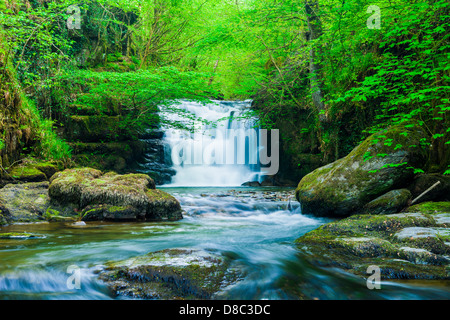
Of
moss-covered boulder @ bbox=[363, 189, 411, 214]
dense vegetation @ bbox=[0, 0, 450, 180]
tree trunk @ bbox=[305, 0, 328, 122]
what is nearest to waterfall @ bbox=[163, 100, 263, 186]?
→ dense vegetation @ bbox=[0, 0, 450, 180]

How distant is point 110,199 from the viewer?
5645 millimetres

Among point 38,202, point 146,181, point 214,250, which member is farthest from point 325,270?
point 38,202

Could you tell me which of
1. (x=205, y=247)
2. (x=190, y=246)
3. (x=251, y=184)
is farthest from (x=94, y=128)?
(x=205, y=247)

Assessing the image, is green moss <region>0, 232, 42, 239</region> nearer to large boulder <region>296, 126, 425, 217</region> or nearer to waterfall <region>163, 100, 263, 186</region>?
large boulder <region>296, 126, 425, 217</region>

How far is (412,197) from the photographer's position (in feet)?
17.1

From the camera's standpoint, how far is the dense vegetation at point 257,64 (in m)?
5.72

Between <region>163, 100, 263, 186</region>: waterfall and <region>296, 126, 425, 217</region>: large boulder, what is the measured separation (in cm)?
683

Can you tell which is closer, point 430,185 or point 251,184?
point 430,185

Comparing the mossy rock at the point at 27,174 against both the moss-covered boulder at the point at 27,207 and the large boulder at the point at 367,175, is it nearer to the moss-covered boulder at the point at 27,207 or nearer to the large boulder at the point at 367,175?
the moss-covered boulder at the point at 27,207

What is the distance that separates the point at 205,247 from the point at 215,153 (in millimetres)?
9816

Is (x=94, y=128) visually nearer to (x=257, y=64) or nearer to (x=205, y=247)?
(x=257, y=64)

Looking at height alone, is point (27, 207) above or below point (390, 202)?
below

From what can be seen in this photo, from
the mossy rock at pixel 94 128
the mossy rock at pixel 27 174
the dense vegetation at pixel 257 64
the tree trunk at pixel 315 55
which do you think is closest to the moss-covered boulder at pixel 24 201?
the mossy rock at pixel 27 174

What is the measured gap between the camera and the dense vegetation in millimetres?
5723
